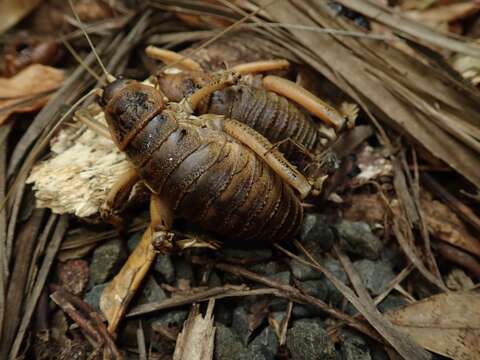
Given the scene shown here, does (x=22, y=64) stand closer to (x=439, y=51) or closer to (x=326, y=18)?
(x=326, y=18)

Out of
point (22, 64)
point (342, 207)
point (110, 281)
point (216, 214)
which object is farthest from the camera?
point (22, 64)

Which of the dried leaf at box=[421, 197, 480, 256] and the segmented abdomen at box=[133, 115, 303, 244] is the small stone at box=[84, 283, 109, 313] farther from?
the dried leaf at box=[421, 197, 480, 256]

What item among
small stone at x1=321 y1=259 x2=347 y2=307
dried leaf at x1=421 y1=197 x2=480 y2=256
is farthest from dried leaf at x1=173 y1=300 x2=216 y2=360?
dried leaf at x1=421 y1=197 x2=480 y2=256

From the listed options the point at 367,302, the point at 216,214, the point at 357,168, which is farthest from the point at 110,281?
the point at 357,168

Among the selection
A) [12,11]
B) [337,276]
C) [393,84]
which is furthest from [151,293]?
[12,11]

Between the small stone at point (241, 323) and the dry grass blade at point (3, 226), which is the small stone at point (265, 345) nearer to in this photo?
the small stone at point (241, 323)

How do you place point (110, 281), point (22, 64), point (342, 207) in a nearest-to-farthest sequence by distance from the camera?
point (110, 281) < point (342, 207) < point (22, 64)
